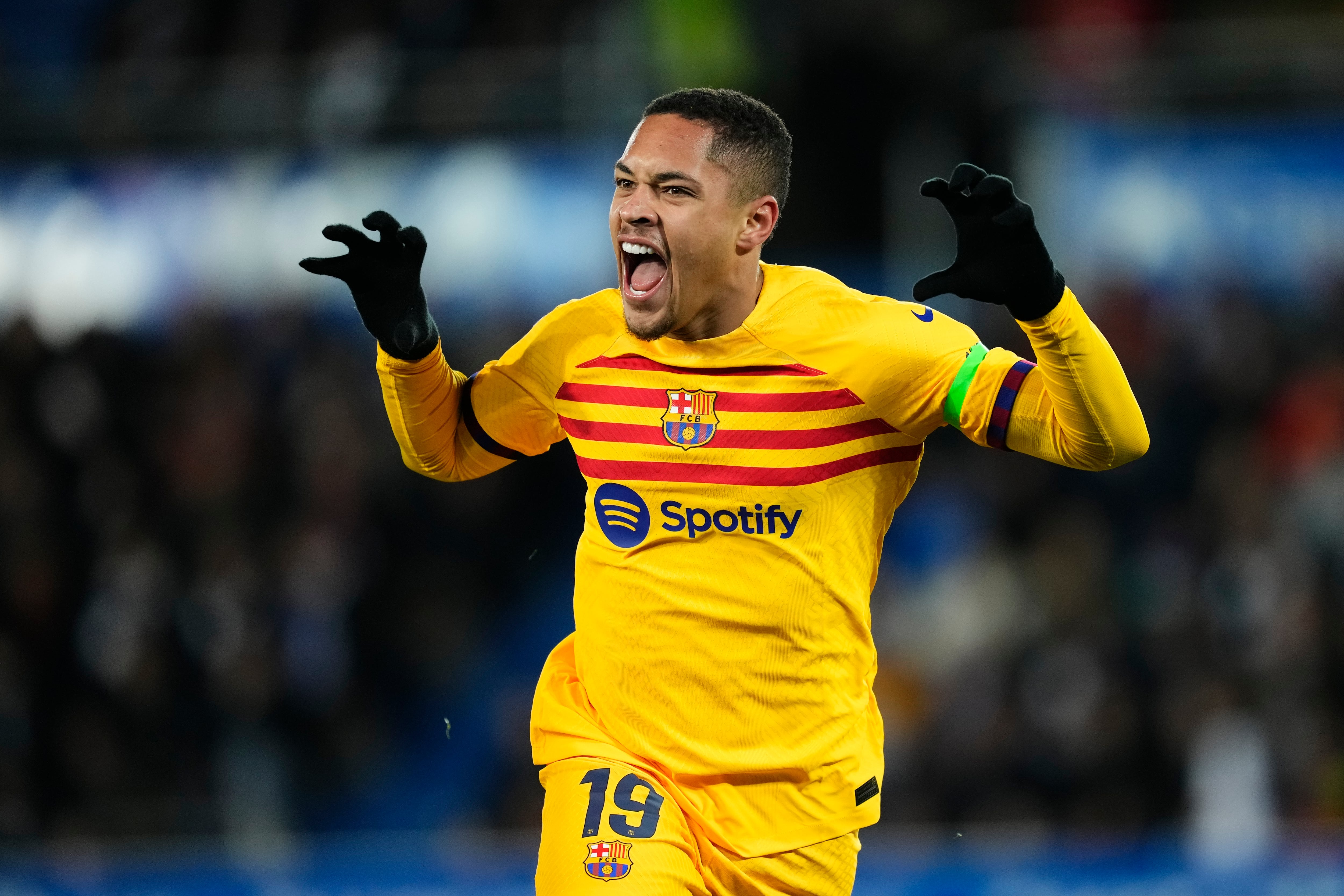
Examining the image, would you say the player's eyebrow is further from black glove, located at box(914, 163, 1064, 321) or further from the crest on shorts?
the crest on shorts

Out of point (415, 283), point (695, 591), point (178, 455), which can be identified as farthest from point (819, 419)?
point (178, 455)

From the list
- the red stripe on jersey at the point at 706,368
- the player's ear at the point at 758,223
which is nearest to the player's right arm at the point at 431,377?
the red stripe on jersey at the point at 706,368

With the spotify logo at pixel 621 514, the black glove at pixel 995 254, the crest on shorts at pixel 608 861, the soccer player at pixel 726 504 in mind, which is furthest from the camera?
the spotify logo at pixel 621 514

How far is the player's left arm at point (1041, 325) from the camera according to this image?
12.1 ft

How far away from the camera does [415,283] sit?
4.30 meters

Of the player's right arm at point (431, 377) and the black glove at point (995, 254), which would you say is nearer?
the black glove at point (995, 254)

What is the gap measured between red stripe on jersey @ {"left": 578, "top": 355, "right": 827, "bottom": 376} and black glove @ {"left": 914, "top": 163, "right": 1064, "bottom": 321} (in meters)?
0.47

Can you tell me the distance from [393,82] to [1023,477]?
173 inches

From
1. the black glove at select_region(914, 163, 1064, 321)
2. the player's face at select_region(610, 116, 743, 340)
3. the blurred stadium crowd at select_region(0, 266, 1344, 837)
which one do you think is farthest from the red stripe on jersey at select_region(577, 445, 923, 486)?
the blurred stadium crowd at select_region(0, 266, 1344, 837)

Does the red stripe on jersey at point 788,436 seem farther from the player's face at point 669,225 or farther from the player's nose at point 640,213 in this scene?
the player's nose at point 640,213

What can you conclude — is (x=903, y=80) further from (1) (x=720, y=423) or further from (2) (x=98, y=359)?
(1) (x=720, y=423)

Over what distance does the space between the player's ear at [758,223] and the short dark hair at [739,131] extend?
0.02 m

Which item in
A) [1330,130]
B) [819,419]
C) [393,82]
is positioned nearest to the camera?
[819,419]

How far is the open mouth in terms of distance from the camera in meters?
4.08
